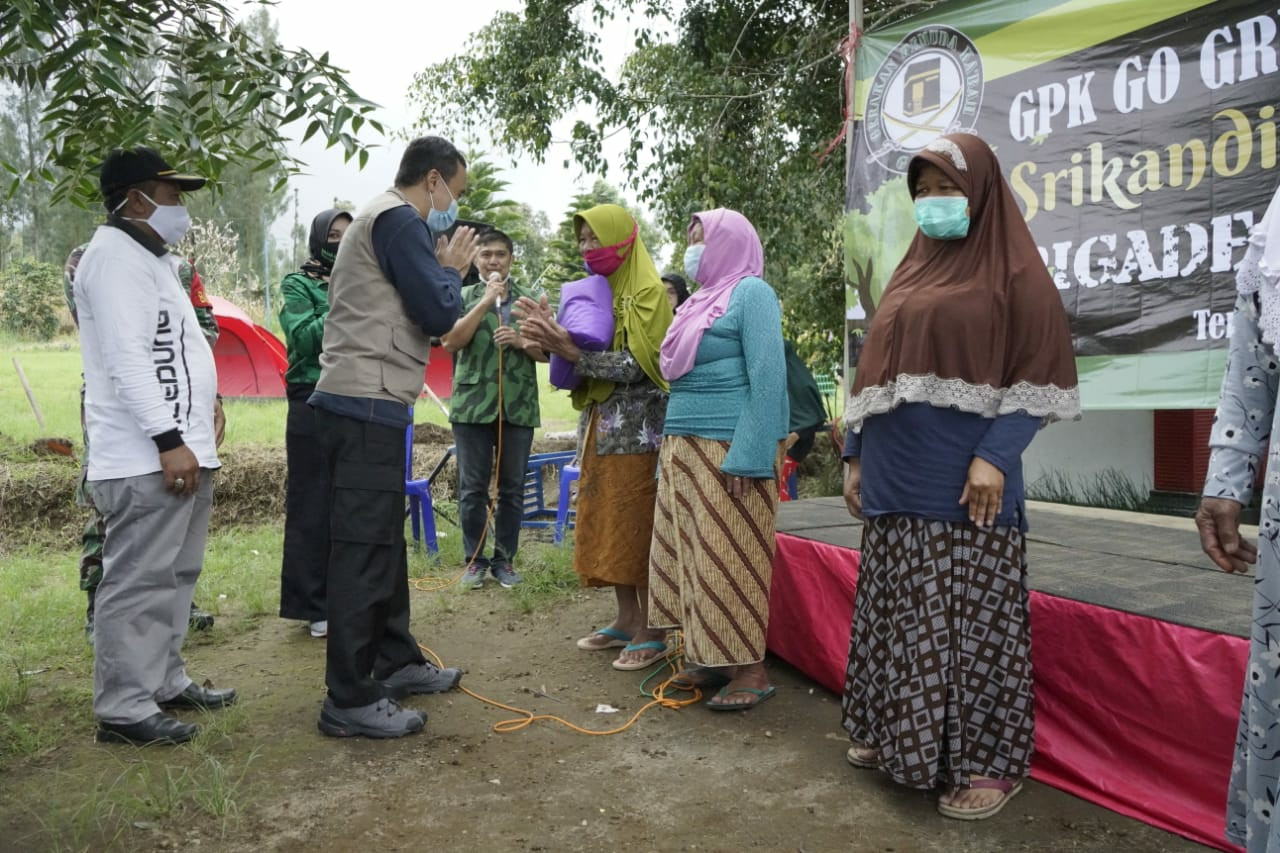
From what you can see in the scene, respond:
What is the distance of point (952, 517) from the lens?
237 cm

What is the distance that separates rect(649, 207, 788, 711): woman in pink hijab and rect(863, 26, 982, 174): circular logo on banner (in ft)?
6.03

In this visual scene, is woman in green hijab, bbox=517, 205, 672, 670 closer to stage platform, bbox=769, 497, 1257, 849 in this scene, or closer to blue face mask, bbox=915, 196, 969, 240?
stage platform, bbox=769, 497, 1257, 849

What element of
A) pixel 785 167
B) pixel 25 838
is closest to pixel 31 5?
pixel 25 838

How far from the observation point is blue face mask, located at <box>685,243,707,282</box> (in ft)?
10.5

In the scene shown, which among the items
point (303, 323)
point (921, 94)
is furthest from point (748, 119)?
point (303, 323)

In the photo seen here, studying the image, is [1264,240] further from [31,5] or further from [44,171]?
[44,171]

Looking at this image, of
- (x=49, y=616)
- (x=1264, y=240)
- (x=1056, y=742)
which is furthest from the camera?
(x=49, y=616)

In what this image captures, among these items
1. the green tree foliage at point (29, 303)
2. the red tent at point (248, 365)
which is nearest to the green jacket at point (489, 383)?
the red tent at point (248, 365)

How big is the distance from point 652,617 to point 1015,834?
4.71 feet

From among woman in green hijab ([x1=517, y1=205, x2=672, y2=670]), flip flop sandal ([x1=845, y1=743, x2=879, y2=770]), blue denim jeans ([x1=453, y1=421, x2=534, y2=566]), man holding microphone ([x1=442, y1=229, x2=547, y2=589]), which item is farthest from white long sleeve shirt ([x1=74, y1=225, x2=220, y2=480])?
flip flop sandal ([x1=845, y1=743, x2=879, y2=770])

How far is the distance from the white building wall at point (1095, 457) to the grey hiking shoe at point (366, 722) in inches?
181

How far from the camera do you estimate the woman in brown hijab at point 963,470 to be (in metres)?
2.31

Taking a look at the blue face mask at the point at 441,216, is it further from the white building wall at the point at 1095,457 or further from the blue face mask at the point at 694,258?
the white building wall at the point at 1095,457

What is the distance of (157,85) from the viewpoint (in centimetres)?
211
